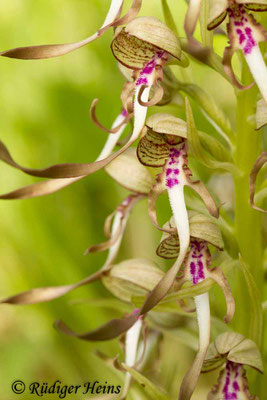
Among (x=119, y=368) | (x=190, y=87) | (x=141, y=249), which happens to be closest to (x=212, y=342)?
(x=119, y=368)

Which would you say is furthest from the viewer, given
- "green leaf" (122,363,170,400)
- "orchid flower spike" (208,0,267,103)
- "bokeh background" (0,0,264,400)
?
"bokeh background" (0,0,264,400)

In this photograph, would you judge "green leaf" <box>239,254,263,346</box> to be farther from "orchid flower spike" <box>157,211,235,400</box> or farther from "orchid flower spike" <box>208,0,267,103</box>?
"orchid flower spike" <box>208,0,267,103</box>

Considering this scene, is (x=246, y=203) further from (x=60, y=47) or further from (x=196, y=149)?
(x=60, y=47)

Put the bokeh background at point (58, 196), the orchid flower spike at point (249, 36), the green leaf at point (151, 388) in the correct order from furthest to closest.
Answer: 1. the bokeh background at point (58, 196)
2. the green leaf at point (151, 388)
3. the orchid flower spike at point (249, 36)

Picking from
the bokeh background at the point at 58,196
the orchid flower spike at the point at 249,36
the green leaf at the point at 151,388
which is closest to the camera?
the orchid flower spike at the point at 249,36

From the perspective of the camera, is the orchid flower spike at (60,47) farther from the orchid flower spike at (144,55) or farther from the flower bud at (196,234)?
the flower bud at (196,234)

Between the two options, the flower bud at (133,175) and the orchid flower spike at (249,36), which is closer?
the orchid flower spike at (249,36)

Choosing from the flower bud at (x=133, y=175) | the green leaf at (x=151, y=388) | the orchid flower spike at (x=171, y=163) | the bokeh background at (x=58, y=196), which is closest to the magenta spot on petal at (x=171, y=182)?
the orchid flower spike at (x=171, y=163)

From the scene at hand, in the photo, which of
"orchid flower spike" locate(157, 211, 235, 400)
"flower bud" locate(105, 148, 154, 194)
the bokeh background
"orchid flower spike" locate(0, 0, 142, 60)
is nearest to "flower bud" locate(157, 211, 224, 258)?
"orchid flower spike" locate(157, 211, 235, 400)
